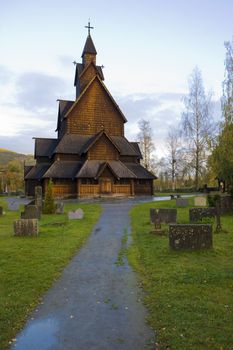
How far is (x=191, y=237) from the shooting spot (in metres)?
11.5

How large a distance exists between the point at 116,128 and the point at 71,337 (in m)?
44.3

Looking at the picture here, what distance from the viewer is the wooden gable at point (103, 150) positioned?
43.3 metres

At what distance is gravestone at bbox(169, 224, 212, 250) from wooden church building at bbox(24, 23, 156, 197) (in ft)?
97.6

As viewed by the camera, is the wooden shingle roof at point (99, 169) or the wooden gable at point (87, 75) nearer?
the wooden shingle roof at point (99, 169)

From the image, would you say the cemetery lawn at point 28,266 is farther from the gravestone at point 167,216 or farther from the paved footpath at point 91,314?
the gravestone at point 167,216

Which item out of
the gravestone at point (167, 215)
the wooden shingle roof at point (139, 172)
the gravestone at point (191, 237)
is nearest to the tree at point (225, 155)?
the gravestone at point (167, 215)

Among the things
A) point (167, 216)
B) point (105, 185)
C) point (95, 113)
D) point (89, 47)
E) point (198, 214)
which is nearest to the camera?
point (167, 216)

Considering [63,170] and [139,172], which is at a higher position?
[63,170]

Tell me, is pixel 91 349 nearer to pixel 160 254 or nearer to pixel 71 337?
Answer: pixel 71 337

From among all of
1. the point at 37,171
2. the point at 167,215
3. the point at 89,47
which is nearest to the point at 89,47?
the point at 89,47

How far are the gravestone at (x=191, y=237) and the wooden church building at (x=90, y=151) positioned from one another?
2974cm

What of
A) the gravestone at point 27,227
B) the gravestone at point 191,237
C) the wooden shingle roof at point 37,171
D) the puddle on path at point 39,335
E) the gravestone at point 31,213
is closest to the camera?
the puddle on path at point 39,335

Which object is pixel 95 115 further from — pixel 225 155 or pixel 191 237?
pixel 191 237

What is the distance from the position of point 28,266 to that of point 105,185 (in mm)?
32509
